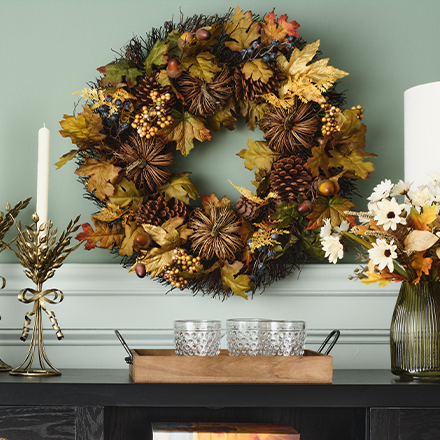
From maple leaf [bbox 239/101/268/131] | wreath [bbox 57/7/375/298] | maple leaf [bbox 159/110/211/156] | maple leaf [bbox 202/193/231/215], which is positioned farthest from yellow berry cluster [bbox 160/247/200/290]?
maple leaf [bbox 239/101/268/131]

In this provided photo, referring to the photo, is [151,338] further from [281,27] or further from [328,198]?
[281,27]

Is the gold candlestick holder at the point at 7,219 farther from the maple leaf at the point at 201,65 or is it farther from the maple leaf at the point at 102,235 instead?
the maple leaf at the point at 201,65

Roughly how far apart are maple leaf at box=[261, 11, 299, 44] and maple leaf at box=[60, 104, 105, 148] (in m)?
0.42

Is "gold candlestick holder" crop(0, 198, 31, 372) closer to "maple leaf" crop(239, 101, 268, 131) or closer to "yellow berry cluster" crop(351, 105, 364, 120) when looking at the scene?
"maple leaf" crop(239, 101, 268, 131)

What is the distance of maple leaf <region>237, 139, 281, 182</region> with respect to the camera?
1151mm

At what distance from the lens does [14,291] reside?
114cm

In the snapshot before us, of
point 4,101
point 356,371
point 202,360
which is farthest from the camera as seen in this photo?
point 4,101

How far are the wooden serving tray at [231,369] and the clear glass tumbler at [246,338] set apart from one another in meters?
0.04

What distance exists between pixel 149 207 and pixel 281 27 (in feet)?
1.68

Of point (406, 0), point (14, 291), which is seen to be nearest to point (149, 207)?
point (14, 291)

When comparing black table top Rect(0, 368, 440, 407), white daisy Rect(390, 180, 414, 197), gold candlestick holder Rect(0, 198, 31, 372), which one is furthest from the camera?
gold candlestick holder Rect(0, 198, 31, 372)

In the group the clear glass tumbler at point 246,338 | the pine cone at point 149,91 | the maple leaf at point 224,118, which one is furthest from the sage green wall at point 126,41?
the clear glass tumbler at point 246,338

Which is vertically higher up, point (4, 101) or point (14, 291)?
point (4, 101)

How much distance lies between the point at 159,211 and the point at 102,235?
14cm
